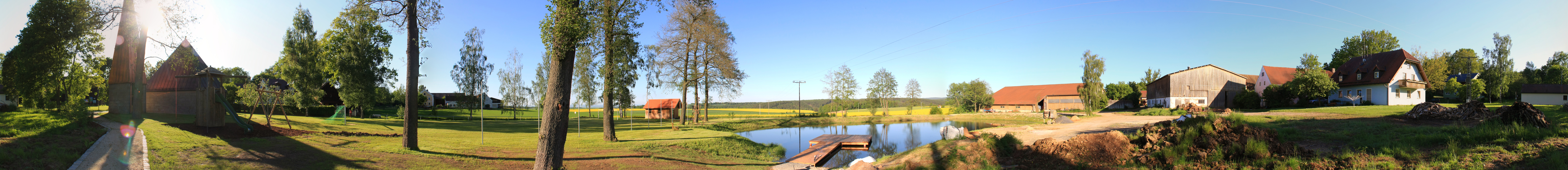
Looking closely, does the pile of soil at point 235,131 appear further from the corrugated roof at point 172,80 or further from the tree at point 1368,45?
the tree at point 1368,45

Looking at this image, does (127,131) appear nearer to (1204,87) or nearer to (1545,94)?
(1204,87)

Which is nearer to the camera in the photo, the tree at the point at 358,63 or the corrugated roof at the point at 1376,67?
the tree at the point at 358,63

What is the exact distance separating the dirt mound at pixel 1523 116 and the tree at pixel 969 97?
137 feet

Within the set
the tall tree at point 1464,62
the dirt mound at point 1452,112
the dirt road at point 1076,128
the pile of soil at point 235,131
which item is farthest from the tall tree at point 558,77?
the tall tree at point 1464,62

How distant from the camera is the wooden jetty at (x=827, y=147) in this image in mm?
13969

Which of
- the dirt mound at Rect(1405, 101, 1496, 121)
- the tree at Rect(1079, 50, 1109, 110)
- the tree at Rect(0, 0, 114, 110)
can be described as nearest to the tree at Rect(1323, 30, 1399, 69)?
the tree at Rect(1079, 50, 1109, 110)

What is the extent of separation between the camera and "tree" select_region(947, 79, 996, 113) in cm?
5319

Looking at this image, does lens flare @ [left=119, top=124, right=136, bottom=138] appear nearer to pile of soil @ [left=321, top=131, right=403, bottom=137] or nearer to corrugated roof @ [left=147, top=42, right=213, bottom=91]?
pile of soil @ [left=321, top=131, right=403, bottom=137]

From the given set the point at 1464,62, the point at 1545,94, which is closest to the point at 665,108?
the point at 1545,94

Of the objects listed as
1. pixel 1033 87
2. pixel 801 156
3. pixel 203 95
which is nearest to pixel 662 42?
pixel 801 156

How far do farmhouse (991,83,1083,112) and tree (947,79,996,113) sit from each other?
1461 mm

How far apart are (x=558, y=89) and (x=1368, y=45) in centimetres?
6406

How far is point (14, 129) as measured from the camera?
26.0ft

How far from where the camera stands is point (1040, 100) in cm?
5609
